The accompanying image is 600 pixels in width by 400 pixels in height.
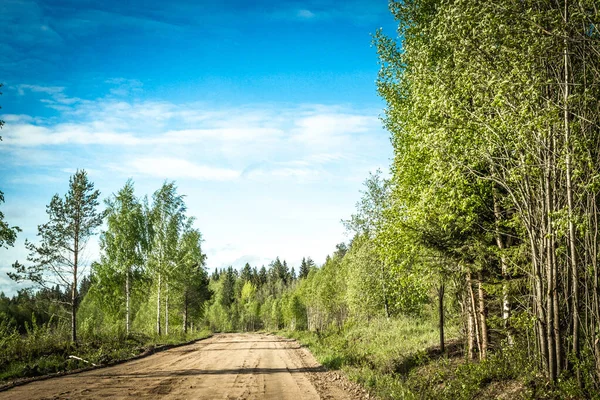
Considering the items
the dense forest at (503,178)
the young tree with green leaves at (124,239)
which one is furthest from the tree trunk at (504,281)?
the young tree with green leaves at (124,239)

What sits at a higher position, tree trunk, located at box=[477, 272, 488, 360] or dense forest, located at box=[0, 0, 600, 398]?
dense forest, located at box=[0, 0, 600, 398]

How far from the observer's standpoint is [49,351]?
55.2 ft

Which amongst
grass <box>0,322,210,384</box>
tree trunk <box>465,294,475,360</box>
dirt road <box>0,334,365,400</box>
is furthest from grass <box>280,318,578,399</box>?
grass <box>0,322,210,384</box>

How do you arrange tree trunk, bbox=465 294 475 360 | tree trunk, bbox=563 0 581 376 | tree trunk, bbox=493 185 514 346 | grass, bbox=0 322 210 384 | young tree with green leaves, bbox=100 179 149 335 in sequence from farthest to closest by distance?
young tree with green leaves, bbox=100 179 149 335 < grass, bbox=0 322 210 384 < tree trunk, bbox=465 294 475 360 < tree trunk, bbox=493 185 514 346 < tree trunk, bbox=563 0 581 376

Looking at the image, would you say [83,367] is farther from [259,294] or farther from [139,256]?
[259,294]

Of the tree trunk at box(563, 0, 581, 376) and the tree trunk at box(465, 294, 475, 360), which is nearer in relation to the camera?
the tree trunk at box(563, 0, 581, 376)

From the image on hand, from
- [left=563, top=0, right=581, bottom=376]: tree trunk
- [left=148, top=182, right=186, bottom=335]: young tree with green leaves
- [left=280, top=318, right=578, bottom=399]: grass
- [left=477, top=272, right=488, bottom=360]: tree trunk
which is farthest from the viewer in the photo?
[left=148, top=182, right=186, bottom=335]: young tree with green leaves

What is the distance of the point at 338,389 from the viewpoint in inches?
446

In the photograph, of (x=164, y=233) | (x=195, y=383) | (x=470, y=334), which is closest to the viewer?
(x=195, y=383)

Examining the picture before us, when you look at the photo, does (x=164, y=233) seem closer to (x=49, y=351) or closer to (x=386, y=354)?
(x=49, y=351)

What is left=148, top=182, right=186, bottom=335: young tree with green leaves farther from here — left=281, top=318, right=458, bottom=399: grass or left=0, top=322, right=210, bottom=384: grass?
left=281, top=318, right=458, bottom=399: grass

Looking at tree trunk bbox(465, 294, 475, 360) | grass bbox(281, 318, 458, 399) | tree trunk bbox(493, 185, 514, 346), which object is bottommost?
grass bbox(281, 318, 458, 399)

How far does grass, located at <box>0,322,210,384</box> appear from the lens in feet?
45.0

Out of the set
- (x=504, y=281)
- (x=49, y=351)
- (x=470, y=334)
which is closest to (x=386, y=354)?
(x=470, y=334)
